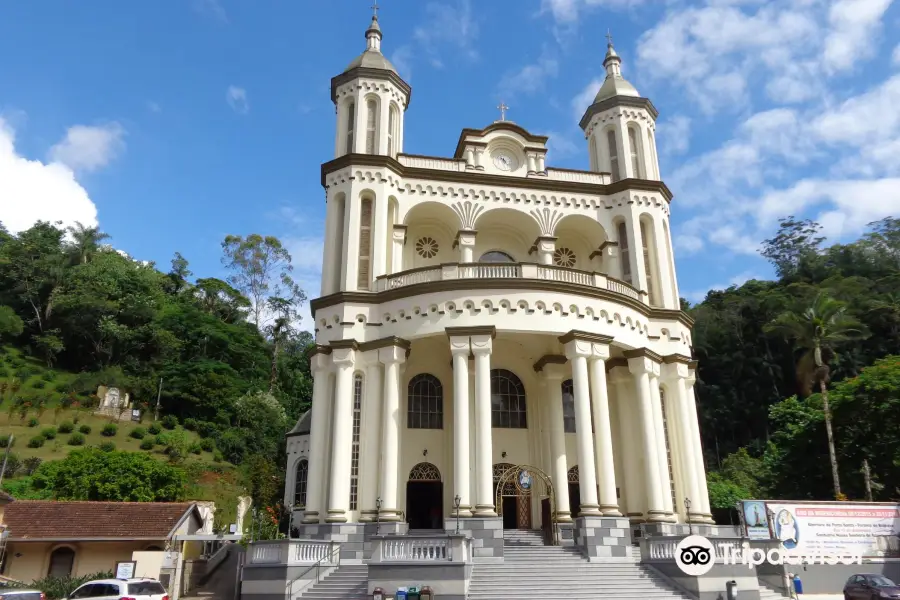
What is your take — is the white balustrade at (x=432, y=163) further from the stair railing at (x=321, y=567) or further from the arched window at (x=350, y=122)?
the stair railing at (x=321, y=567)

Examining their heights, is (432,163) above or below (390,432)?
above

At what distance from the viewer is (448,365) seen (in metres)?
23.7

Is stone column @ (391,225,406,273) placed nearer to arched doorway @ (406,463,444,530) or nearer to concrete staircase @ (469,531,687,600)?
arched doorway @ (406,463,444,530)

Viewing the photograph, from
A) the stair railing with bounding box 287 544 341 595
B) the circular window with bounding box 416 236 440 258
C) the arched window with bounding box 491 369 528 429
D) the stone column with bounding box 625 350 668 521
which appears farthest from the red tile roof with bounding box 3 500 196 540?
the stone column with bounding box 625 350 668 521

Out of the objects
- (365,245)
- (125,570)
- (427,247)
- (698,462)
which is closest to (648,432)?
(698,462)

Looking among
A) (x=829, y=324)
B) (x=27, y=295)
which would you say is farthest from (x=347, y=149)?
(x=27, y=295)

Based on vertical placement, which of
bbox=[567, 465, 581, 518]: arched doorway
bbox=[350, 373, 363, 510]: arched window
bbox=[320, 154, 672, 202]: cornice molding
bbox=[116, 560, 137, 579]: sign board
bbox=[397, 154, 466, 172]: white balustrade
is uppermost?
bbox=[397, 154, 466, 172]: white balustrade

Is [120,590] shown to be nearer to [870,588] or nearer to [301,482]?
[301,482]

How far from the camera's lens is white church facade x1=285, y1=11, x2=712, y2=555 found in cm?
1967

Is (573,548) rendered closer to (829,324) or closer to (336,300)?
(336,300)

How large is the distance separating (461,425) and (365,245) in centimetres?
783

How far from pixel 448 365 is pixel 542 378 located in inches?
140

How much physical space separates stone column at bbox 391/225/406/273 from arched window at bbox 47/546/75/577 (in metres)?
14.3

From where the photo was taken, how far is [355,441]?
66.6 ft
